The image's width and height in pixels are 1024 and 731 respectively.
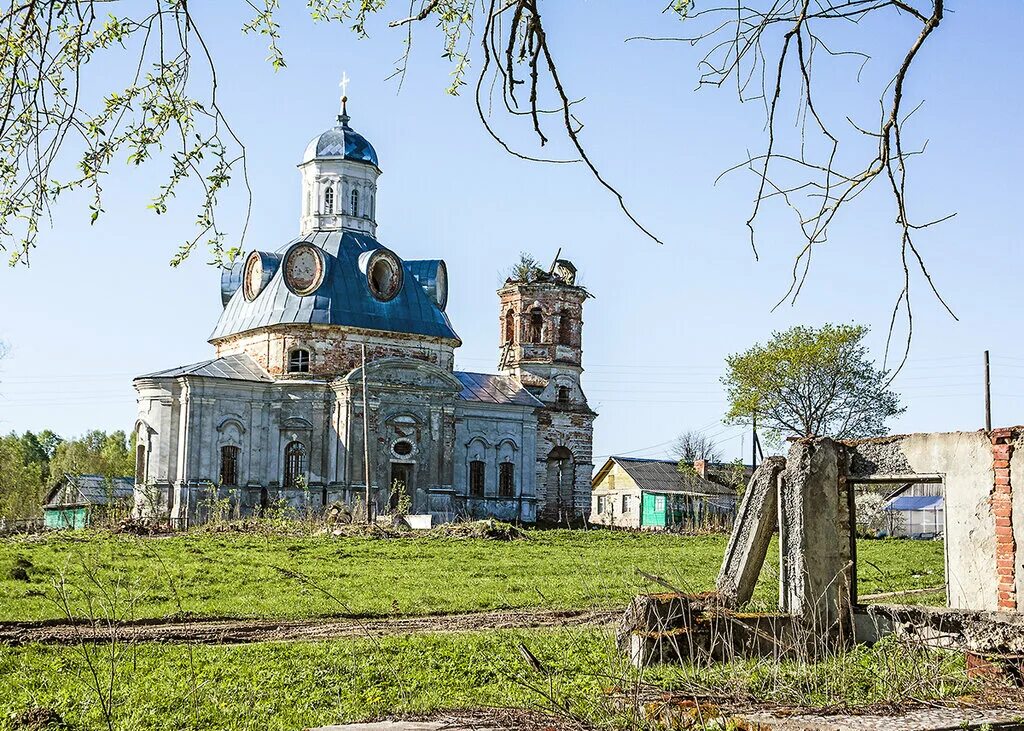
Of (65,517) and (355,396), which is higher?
(355,396)

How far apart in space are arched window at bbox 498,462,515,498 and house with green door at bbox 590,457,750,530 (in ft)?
24.9

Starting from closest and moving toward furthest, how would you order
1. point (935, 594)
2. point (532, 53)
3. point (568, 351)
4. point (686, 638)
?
1. point (532, 53)
2. point (686, 638)
3. point (935, 594)
4. point (568, 351)

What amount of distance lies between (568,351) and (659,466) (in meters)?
10.1

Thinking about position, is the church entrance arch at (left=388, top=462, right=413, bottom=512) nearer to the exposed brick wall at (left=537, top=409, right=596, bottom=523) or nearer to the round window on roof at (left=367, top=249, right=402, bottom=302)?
Answer: the round window on roof at (left=367, top=249, right=402, bottom=302)

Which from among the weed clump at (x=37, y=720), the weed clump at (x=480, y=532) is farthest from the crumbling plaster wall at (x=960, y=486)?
the weed clump at (x=480, y=532)

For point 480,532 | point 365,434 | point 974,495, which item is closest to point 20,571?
point 974,495

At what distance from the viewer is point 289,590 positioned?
15766 millimetres

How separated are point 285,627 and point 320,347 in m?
24.8

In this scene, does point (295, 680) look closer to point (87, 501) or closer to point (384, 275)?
point (87, 501)

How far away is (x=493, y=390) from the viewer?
4134 centimetres

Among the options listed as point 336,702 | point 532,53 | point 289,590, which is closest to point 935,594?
point 289,590

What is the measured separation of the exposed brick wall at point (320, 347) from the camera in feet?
121

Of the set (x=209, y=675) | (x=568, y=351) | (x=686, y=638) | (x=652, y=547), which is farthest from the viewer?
(x=568, y=351)

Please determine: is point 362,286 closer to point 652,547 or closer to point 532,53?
point 652,547
